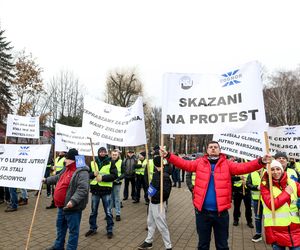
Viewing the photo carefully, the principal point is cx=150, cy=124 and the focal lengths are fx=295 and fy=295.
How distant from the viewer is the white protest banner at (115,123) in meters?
6.42

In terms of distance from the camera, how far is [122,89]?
5062 cm

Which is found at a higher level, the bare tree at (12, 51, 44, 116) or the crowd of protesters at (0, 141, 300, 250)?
the bare tree at (12, 51, 44, 116)

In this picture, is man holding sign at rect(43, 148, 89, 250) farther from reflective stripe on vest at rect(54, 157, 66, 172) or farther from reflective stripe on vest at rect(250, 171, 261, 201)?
reflective stripe on vest at rect(54, 157, 66, 172)

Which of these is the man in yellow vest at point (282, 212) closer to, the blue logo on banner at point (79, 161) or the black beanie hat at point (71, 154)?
the blue logo on banner at point (79, 161)

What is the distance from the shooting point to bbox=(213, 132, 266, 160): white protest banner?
707 cm

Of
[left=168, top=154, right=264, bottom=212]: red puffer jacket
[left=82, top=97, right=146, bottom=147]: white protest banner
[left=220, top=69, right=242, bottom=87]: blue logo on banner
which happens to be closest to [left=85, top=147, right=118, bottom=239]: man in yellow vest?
[left=82, top=97, right=146, bottom=147]: white protest banner

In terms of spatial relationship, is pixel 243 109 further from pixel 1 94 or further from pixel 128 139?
pixel 1 94

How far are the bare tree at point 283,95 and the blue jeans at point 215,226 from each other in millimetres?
40973

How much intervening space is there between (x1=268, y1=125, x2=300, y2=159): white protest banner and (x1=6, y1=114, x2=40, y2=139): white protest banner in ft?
27.4

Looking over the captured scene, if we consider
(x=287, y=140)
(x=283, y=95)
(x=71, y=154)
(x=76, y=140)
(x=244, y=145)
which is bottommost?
(x=71, y=154)

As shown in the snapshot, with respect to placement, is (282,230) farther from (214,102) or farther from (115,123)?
(115,123)

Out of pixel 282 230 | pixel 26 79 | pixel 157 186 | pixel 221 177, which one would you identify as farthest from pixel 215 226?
pixel 26 79

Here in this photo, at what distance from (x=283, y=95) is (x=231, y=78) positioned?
134ft

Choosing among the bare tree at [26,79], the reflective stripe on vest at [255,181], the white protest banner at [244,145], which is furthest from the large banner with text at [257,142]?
the bare tree at [26,79]
